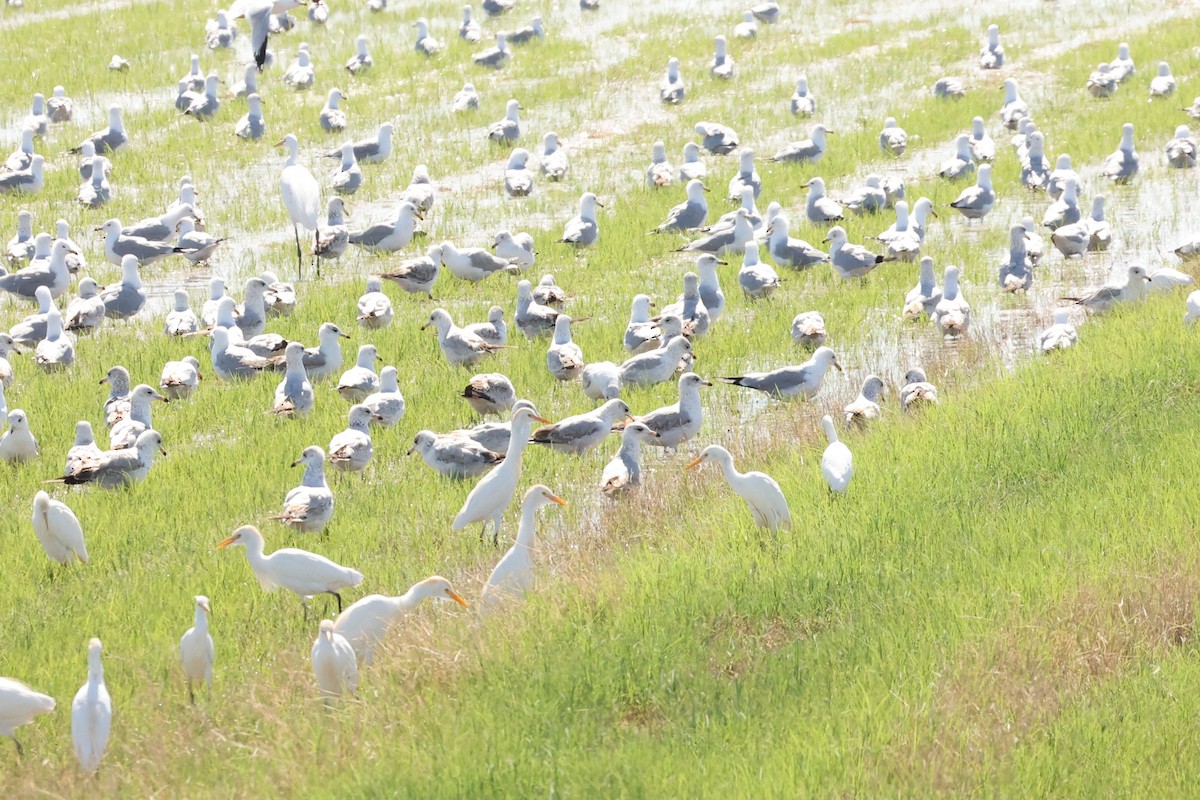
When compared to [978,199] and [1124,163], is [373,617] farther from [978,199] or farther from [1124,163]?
[1124,163]

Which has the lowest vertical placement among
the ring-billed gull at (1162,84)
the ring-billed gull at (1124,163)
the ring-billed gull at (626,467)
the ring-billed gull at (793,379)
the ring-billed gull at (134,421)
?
the ring-billed gull at (1162,84)

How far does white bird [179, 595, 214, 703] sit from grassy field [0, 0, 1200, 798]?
4.5 inches

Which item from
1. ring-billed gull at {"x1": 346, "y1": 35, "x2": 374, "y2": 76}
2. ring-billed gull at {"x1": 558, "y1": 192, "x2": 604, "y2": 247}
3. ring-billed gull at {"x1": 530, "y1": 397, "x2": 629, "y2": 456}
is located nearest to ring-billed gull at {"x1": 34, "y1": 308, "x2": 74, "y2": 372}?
ring-billed gull at {"x1": 530, "y1": 397, "x2": 629, "y2": 456}

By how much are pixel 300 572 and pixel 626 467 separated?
2974mm

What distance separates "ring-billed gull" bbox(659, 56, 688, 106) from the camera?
1046 inches

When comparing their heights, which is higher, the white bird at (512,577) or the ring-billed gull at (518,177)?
the white bird at (512,577)

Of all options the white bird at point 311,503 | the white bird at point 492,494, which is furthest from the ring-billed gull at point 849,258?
the white bird at point 311,503

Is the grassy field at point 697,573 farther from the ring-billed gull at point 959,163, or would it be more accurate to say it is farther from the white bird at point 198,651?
the ring-billed gull at point 959,163

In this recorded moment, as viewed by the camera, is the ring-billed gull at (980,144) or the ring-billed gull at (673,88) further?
the ring-billed gull at (673,88)

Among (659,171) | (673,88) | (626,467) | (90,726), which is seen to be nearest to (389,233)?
(659,171)

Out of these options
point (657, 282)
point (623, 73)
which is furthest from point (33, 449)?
point (623, 73)

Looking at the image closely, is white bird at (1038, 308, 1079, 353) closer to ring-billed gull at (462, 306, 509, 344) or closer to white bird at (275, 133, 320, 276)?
ring-billed gull at (462, 306, 509, 344)

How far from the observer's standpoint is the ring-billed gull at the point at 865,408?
37.8 ft

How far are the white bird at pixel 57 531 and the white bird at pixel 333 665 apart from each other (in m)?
2.91
